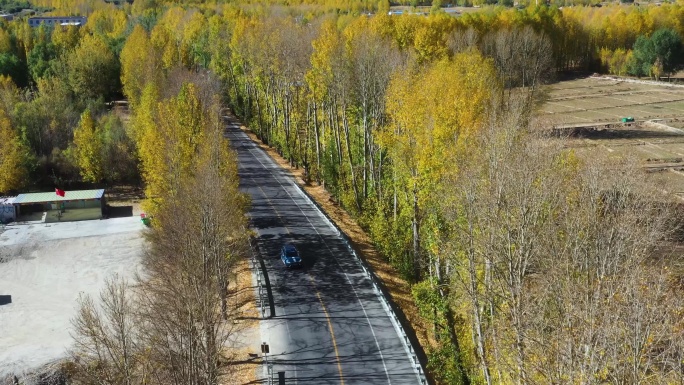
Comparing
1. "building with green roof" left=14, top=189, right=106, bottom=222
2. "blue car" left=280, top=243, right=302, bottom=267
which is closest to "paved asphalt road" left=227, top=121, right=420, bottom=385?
"blue car" left=280, top=243, right=302, bottom=267

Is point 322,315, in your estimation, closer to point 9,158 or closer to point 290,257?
point 290,257

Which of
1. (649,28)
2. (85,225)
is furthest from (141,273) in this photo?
(649,28)

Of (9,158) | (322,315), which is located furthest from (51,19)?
(322,315)

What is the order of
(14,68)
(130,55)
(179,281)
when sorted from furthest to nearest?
(14,68)
(130,55)
(179,281)

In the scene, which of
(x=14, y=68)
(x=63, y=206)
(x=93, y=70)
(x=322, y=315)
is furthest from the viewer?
(x=14, y=68)

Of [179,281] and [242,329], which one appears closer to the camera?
[179,281]

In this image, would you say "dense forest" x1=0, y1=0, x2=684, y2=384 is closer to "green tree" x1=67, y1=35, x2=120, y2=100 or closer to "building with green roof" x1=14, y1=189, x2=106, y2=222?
"green tree" x1=67, y1=35, x2=120, y2=100
